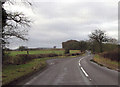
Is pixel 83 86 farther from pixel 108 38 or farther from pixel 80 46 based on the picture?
pixel 80 46

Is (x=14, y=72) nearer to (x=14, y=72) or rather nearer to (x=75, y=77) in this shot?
(x=14, y=72)

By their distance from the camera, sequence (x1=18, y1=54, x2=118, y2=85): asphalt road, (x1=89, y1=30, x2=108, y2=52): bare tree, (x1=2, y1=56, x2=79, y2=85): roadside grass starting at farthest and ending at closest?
1. (x1=89, y1=30, x2=108, y2=52): bare tree
2. (x1=2, y1=56, x2=79, y2=85): roadside grass
3. (x1=18, y1=54, x2=118, y2=85): asphalt road

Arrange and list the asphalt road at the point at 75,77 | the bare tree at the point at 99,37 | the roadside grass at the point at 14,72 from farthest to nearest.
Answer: the bare tree at the point at 99,37
the roadside grass at the point at 14,72
the asphalt road at the point at 75,77

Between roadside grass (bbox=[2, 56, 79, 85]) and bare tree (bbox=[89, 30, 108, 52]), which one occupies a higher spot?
bare tree (bbox=[89, 30, 108, 52])

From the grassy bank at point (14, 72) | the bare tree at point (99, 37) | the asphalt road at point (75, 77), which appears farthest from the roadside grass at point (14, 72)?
the bare tree at point (99, 37)

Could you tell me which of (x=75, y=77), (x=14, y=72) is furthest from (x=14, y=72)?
(x=75, y=77)

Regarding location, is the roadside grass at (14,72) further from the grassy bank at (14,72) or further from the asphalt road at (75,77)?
the asphalt road at (75,77)

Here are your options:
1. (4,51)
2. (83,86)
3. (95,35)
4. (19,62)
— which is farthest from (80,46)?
(83,86)

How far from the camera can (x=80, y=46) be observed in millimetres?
92688

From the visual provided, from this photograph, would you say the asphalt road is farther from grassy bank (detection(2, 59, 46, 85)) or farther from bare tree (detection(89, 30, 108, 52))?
bare tree (detection(89, 30, 108, 52))

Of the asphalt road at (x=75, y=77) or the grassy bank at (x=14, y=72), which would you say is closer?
the asphalt road at (x=75, y=77)

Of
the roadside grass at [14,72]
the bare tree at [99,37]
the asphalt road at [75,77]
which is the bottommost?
the asphalt road at [75,77]

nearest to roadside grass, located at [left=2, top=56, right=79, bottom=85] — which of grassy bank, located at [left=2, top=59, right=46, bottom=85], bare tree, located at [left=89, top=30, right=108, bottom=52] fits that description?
Answer: grassy bank, located at [left=2, top=59, right=46, bottom=85]

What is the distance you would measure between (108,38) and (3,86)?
137 ft
